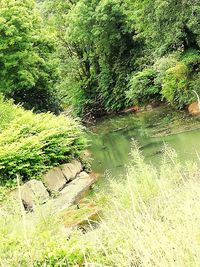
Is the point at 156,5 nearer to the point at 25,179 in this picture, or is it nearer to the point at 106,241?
the point at 25,179

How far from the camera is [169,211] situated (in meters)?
4.61

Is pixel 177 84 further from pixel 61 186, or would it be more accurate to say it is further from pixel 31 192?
pixel 31 192

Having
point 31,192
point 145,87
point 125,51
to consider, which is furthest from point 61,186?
point 125,51

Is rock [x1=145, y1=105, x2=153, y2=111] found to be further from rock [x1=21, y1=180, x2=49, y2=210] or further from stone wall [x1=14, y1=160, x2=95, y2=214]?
rock [x1=21, y1=180, x2=49, y2=210]

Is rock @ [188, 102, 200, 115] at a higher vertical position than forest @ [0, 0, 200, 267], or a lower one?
lower

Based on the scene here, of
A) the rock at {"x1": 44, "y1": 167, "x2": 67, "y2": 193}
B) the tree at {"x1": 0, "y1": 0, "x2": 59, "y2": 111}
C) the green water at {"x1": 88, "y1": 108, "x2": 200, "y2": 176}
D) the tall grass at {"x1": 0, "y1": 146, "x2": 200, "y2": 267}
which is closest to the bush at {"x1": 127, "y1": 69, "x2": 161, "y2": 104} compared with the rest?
the green water at {"x1": 88, "y1": 108, "x2": 200, "y2": 176}

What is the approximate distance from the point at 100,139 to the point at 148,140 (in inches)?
261

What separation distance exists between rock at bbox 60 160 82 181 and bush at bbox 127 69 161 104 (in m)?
14.5

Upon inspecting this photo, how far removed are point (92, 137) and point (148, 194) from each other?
18.9m

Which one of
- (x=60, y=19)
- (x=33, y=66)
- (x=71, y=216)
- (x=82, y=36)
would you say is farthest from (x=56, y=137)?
(x=60, y=19)

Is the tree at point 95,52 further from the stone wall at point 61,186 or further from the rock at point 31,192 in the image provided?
the rock at point 31,192

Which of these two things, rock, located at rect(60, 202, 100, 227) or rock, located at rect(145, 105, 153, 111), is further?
rock, located at rect(145, 105, 153, 111)

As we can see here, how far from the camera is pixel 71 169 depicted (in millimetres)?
14688

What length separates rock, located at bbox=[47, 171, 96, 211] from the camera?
11806 millimetres
